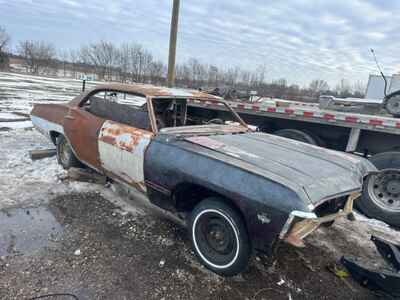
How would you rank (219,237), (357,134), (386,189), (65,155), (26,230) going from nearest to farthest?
(219,237)
(26,230)
(386,189)
(357,134)
(65,155)

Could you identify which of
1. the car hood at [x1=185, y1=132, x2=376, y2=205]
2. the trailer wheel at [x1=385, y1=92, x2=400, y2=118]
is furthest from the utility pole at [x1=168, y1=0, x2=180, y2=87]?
the car hood at [x1=185, y1=132, x2=376, y2=205]

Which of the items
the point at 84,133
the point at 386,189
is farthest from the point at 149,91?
the point at 386,189

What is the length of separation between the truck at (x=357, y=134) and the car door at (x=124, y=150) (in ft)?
5.08

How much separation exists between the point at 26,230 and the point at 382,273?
129 inches

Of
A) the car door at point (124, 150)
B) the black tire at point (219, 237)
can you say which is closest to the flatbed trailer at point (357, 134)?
the car door at point (124, 150)

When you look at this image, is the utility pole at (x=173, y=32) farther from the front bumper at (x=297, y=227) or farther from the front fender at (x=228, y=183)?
the front bumper at (x=297, y=227)

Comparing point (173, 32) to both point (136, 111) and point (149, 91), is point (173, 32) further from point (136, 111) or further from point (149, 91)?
point (136, 111)

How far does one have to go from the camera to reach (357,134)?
450cm

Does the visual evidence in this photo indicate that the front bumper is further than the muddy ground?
No

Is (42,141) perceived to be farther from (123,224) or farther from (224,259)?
(224,259)

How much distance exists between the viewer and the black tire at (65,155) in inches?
176

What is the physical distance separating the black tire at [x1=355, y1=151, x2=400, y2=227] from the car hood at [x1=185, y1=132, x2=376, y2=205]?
1.31 m

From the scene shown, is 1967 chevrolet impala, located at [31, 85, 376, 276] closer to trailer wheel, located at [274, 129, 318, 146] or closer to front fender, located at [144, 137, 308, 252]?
front fender, located at [144, 137, 308, 252]

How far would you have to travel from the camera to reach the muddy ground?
2.33m
